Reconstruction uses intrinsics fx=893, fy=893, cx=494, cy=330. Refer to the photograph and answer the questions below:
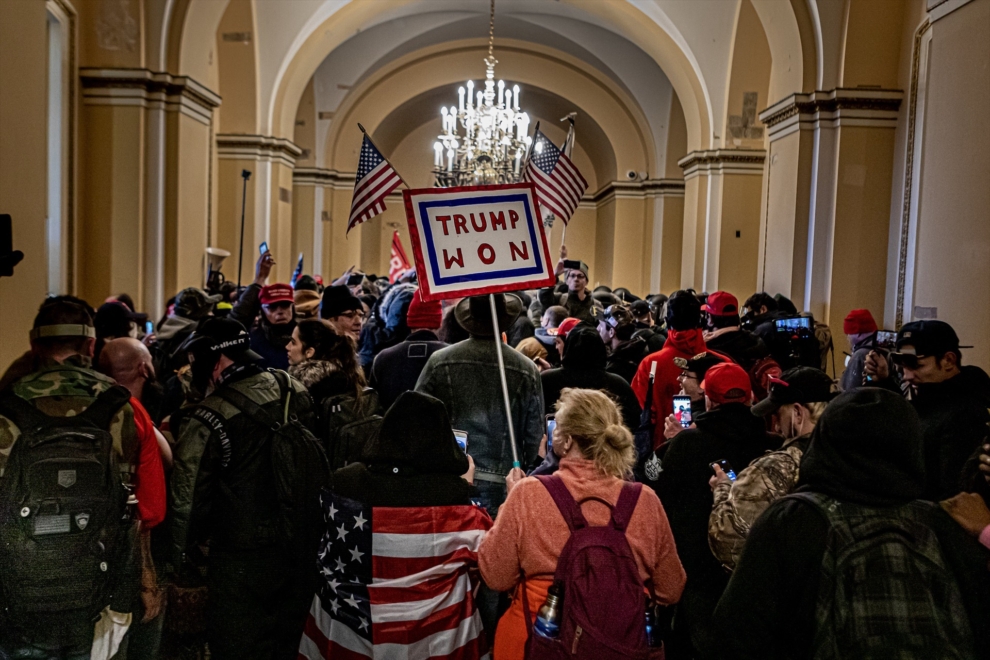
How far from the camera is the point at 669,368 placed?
5613 mm

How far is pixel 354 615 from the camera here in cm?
314

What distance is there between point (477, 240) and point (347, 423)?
109 cm

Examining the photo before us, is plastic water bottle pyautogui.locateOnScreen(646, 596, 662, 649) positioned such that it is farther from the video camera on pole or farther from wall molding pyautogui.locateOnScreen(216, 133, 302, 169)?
wall molding pyautogui.locateOnScreen(216, 133, 302, 169)

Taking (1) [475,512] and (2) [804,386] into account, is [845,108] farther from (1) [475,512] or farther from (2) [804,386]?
(1) [475,512]

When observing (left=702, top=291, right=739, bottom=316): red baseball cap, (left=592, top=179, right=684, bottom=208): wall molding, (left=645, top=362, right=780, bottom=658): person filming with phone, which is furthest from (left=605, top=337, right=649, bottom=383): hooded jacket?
(left=592, top=179, right=684, bottom=208): wall molding

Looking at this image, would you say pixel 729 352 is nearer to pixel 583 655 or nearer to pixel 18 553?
pixel 583 655

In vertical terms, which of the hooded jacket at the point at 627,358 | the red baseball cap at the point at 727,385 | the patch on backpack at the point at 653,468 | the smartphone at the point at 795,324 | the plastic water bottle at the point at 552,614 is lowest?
the plastic water bottle at the point at 552,614

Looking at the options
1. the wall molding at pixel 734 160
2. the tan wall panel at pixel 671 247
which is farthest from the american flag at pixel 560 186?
the tan wall panel at pixel 671 247

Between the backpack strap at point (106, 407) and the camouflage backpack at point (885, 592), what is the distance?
2.34 meters

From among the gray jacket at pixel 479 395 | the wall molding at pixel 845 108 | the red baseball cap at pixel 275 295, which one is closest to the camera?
the gray jacket at pixel 479 395

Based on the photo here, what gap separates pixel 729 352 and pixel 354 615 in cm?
338

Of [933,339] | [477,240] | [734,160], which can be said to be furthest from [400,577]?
[734,160]

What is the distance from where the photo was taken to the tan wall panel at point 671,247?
2302 cm

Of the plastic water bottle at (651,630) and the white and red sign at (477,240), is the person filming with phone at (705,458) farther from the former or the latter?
the white and red sign at (477,240)
